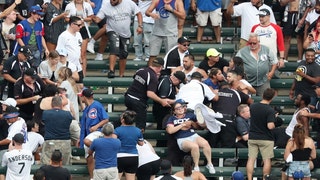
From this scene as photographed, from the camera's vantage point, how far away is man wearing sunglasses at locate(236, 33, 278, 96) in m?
22.0

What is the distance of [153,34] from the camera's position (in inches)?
893

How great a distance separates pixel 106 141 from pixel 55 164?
94 centimetres

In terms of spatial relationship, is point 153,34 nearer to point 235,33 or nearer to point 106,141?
point 235,33

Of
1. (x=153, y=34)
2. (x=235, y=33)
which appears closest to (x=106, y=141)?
(x=153, y=34)

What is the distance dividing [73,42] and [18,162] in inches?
135

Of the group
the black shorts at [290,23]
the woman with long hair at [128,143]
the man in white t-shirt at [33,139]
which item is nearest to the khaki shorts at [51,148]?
the man in white t-shirt at [33,139]

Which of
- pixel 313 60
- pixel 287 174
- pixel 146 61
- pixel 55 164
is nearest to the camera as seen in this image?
pixel 55 164

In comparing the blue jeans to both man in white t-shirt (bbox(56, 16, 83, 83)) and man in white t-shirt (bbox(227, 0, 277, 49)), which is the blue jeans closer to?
man in white t-shirt (bbox(56, 16, 83, 83))

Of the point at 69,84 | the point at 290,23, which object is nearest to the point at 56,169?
the point at 69,84

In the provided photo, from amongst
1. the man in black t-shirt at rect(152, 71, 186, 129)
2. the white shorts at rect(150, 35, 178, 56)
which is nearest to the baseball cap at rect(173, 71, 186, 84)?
the man in black t-shirt at rect(152, 71, 186, 129)

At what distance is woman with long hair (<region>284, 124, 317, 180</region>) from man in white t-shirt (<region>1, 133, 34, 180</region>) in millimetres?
4209

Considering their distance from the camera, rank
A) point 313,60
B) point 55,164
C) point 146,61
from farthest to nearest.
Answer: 1. point 146,61
2. point 313,60
3. point 55,164

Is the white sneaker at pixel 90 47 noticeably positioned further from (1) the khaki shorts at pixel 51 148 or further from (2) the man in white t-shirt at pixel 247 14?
(1) the khaki shorts at pixel 51 148

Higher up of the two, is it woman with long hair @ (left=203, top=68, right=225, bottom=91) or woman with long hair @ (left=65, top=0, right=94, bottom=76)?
woman with long hair @ (left=65, top=0, right=94, bottom=76)
